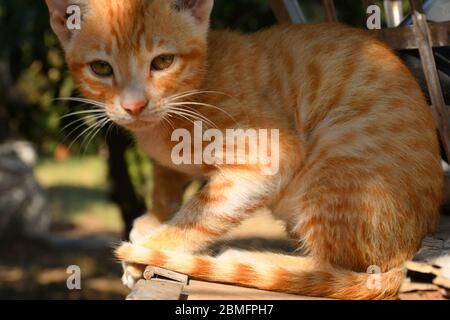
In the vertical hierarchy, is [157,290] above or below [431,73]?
below

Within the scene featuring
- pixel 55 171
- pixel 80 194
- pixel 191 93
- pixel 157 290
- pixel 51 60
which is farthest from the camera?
pixel 55 171

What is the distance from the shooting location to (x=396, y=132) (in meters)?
2.35

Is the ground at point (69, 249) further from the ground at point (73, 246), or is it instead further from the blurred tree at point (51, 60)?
the blurred tree at point (51, 60)

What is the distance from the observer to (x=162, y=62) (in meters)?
2.38

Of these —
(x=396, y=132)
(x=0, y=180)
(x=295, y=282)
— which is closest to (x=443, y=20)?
(x=396, y=132)

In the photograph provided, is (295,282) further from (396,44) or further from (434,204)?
(396,44)

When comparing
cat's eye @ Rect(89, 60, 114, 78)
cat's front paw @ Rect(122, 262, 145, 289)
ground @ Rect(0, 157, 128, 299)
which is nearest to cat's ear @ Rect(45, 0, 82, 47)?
cat's eye @ Rect(89, 60, 114, 78)

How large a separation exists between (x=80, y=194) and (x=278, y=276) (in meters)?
6.41

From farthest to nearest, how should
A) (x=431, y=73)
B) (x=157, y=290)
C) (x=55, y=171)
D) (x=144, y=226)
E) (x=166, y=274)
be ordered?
(x=55, y=171) → (x=144, y=226) → (x=431, y=73) → (x=166, y=274) → (x=157, y=290)

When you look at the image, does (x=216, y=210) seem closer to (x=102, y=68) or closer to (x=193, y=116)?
(x=193, y=116)

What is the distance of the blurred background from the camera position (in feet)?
11.2

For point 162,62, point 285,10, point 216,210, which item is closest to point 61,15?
point 162,62

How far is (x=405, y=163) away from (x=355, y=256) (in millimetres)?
381

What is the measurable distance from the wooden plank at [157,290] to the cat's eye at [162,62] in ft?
2.52
